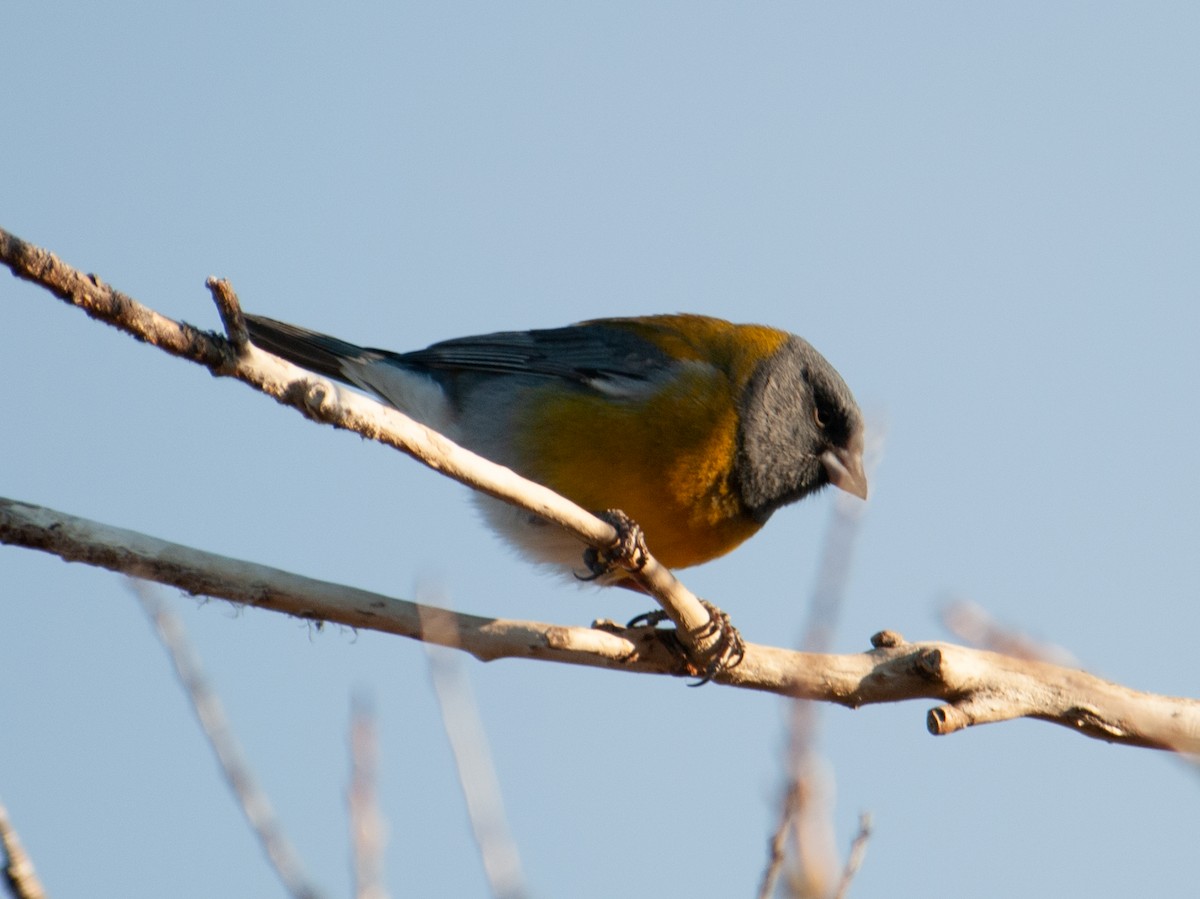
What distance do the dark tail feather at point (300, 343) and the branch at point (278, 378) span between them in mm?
3075

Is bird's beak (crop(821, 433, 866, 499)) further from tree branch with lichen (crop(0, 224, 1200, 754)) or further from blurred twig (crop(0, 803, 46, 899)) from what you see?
blurred twig (crop(0, 803, 46, 899))

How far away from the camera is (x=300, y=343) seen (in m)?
7.18

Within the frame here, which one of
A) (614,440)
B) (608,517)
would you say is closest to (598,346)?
(614,440)

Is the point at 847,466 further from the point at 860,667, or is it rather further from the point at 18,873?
the point at 18,873

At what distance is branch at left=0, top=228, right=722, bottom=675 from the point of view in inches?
118

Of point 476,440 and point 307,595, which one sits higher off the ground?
point 476,440

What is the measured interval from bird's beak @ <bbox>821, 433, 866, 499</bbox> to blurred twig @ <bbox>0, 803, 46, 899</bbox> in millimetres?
5155

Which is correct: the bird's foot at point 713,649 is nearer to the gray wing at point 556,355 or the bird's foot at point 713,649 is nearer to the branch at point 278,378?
the branch at point 278,378

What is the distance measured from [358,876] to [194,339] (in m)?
1.37

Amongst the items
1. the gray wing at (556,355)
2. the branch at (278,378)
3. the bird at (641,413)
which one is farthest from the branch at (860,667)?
the gray wing at (556,355)

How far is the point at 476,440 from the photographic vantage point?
6.76m

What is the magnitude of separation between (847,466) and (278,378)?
415cm

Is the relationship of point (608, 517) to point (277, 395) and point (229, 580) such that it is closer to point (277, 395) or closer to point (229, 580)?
point (229, 580)

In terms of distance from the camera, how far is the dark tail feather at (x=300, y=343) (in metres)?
7.17
